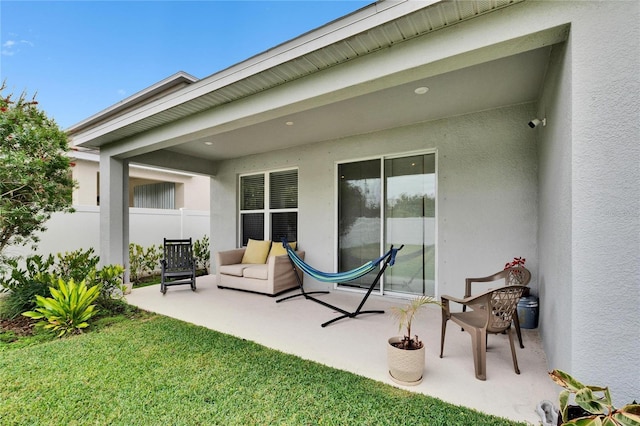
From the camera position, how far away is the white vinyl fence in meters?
5.61

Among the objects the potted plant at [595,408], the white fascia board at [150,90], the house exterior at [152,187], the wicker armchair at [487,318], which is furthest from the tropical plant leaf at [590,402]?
the white fascia board at [150,90]

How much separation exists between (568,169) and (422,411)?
1.84m

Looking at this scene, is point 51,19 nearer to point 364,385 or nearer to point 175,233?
point 175,233

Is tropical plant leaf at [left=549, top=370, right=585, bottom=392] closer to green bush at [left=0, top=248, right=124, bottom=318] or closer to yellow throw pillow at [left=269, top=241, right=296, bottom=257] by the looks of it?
yellow throw pillow at [left=269, top=241, right=296, bottom=257]

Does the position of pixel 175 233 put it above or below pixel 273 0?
below

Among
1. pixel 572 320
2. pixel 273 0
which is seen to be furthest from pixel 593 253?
pixel 273 0

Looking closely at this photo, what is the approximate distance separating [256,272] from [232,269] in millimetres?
606

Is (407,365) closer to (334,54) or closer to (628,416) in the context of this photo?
(628,416)

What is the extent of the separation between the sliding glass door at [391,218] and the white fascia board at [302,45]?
2.67m

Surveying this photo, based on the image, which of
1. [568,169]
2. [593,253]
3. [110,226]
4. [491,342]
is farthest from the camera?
[110,226]

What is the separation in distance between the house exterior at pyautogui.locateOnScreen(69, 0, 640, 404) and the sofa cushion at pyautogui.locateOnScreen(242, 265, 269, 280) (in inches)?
40.6

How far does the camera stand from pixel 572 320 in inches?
69.1

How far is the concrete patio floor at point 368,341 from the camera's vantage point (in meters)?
2.17

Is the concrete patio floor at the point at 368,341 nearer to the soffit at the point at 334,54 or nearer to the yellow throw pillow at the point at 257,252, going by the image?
the yellow throw pillow at the point at 257,252
